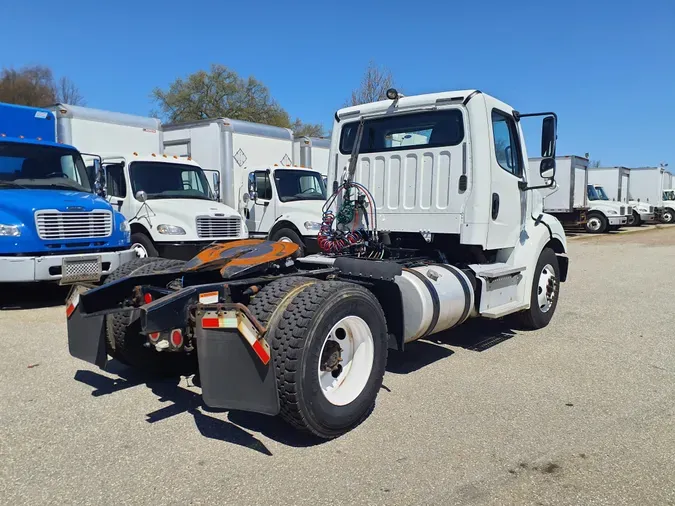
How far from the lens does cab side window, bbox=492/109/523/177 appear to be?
6090 mm

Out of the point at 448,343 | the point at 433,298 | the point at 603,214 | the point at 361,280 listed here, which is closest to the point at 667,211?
the point at 603,214

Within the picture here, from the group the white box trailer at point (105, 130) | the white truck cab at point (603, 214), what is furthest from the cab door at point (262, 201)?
the white truck cab at point (603, 214)

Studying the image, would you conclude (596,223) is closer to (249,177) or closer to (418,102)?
(249,177)

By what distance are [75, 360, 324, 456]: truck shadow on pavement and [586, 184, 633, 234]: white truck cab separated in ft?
86.0

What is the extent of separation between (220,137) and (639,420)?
1049 centimetres

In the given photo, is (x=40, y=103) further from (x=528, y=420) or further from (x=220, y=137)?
(x=528, y=420)

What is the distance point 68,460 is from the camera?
3541 millimetres

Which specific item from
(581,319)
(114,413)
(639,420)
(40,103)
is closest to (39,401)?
(114,413)

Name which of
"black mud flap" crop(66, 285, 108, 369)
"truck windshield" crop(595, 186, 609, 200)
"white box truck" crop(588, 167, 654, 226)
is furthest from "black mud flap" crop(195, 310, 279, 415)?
"white box truck" crop(588, 167, 654, 226)

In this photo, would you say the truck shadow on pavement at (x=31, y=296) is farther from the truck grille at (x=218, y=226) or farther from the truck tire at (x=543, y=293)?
the truck tire at (x=543, y=293)

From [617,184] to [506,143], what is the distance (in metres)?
28.6

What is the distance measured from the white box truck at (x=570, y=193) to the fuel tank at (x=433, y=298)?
20.2 meters

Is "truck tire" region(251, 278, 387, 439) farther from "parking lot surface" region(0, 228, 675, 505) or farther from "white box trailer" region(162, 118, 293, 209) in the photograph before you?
"white box trailer" region(162, 118, 293, 209)

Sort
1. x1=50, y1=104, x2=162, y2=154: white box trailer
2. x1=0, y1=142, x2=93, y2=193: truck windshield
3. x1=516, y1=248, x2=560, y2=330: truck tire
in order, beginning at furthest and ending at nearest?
x1=50, y1=104, x2=162, y2=154: white box trailer < x1=0, y1=142, x2=93, y2=193: truck windshield < x1=516, y1=248, x2=560, y2=330: truck tire
